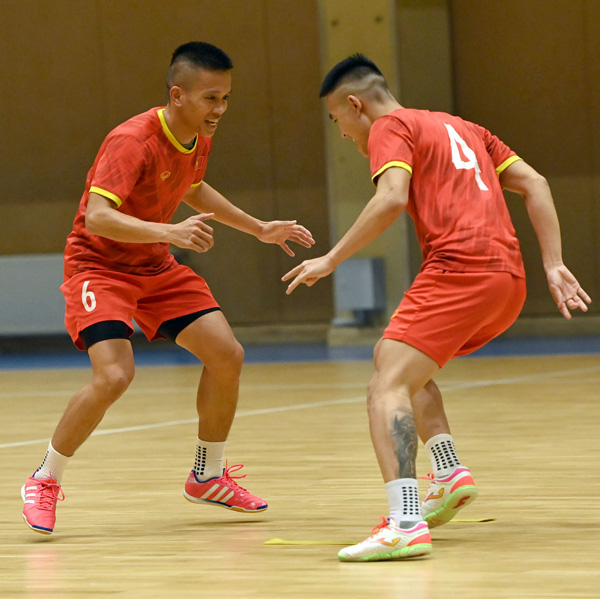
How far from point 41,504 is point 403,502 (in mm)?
1270

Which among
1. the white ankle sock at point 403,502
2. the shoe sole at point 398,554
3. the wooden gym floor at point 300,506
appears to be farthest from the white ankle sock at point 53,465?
the white ankle sock at point 403,502

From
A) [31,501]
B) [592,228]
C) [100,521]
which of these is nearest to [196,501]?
[100,521]

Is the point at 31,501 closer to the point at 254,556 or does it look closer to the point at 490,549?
the point at 254,556

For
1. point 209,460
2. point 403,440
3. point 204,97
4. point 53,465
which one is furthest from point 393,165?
point 53,465

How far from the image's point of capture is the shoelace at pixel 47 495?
11.9ft

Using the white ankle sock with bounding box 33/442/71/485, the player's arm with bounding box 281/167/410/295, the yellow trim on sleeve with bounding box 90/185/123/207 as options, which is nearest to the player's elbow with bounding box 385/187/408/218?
the player's arm with bounding box 281/167/410/295

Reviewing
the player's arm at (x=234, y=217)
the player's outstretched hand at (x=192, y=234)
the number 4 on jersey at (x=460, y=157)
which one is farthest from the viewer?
the player's arm at (x=234, y=217)

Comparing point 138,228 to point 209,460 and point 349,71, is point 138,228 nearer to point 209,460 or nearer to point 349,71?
point 349,71

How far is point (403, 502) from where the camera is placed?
9.80ft

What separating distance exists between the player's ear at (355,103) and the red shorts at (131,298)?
3.18 feet

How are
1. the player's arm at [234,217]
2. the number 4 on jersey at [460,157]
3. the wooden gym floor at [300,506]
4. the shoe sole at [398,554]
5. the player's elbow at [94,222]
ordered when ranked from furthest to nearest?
the player's arm at [234,217] → the player's elbow at [94,222] → the number 4 on jersey at [460,157] → the shoe sole at [398,554] → the wooden gym floor at [300,506]

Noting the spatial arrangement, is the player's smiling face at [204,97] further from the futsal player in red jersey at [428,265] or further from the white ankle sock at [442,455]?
the white ankle sock at [442,455]

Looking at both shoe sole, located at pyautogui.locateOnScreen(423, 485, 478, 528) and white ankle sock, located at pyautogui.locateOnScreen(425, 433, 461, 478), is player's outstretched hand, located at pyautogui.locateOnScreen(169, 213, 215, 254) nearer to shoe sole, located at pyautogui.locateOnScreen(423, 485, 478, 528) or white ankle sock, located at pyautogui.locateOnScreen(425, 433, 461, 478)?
white ankle sock, located at pyautogui.locateOnScreen(425, 433, 461, 478)

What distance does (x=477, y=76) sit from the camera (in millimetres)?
11617
